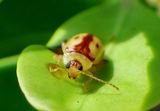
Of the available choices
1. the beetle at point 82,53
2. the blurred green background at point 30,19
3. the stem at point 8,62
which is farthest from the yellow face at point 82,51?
the blurred green background at point 30,19

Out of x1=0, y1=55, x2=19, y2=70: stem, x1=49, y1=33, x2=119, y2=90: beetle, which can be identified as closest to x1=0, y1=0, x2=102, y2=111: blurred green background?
x1=0, y1=55, x2=19, y2=70: stem

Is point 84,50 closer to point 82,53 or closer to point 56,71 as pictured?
point 82,53

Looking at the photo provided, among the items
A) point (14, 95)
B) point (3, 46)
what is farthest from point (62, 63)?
point (3, 46)

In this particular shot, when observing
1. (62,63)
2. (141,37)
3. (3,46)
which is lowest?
(3,46)

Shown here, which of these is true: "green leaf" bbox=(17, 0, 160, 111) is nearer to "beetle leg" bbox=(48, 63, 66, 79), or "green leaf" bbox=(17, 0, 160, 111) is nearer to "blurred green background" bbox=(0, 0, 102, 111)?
"beetle leg" bbox=(48, 63, 66, 79)

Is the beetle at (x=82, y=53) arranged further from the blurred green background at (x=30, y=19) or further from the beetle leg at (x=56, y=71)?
the blurred green background at (x=30, y=19)

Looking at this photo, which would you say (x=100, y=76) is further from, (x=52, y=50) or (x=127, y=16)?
(x=127, y=16)
